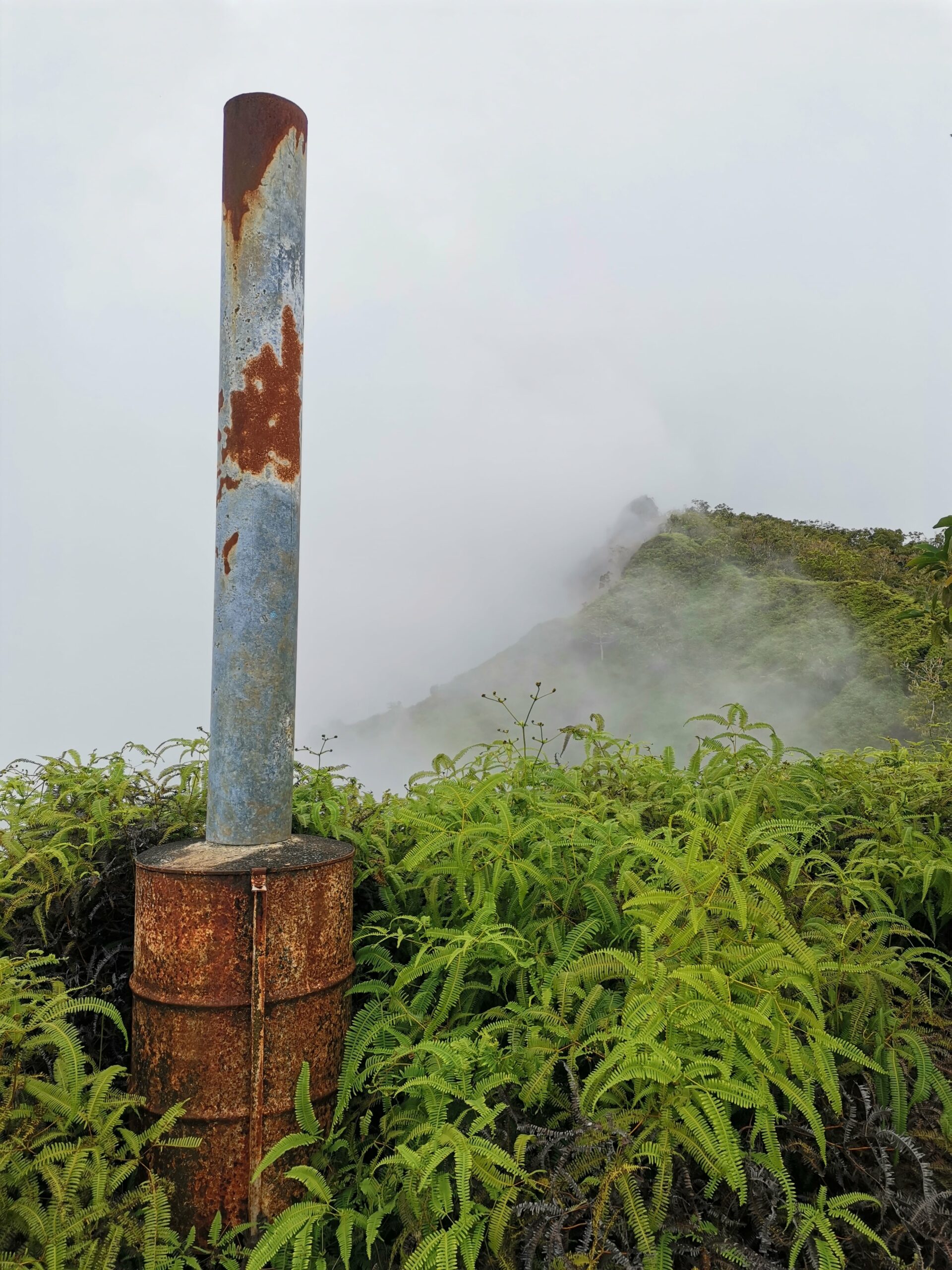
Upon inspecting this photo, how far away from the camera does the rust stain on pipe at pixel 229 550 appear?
9.33 ft

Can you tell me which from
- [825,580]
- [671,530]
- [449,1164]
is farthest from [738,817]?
[671,530]

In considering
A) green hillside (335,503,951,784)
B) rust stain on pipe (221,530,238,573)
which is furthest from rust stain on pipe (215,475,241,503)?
green hillside (335,503,951,784)

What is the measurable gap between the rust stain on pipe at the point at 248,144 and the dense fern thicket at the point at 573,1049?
217cm

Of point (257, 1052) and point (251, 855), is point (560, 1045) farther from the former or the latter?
point (251, 855)

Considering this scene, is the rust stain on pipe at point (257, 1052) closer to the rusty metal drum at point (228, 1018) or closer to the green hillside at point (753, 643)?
the rusty metal drum at point (228, 1018)

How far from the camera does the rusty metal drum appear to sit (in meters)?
2.51

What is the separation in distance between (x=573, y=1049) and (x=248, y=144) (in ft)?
9.84

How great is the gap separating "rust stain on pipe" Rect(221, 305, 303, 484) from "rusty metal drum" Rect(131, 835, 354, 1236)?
51.1 inches

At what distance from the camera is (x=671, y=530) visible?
32688 millimetres

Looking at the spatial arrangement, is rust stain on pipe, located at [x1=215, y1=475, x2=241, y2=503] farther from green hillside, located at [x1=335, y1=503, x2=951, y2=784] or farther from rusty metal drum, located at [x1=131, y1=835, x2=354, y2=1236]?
green hillside, located at [x1=335, y1=503, x2=951, y2=784]

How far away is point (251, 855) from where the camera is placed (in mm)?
2725

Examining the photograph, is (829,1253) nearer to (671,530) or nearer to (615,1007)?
(615,1007)

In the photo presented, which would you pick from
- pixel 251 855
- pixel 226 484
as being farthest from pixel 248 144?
pixel 251 855

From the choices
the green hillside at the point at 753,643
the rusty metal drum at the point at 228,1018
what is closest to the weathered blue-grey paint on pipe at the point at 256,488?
the rusty metal drum at the point at 228,1018
